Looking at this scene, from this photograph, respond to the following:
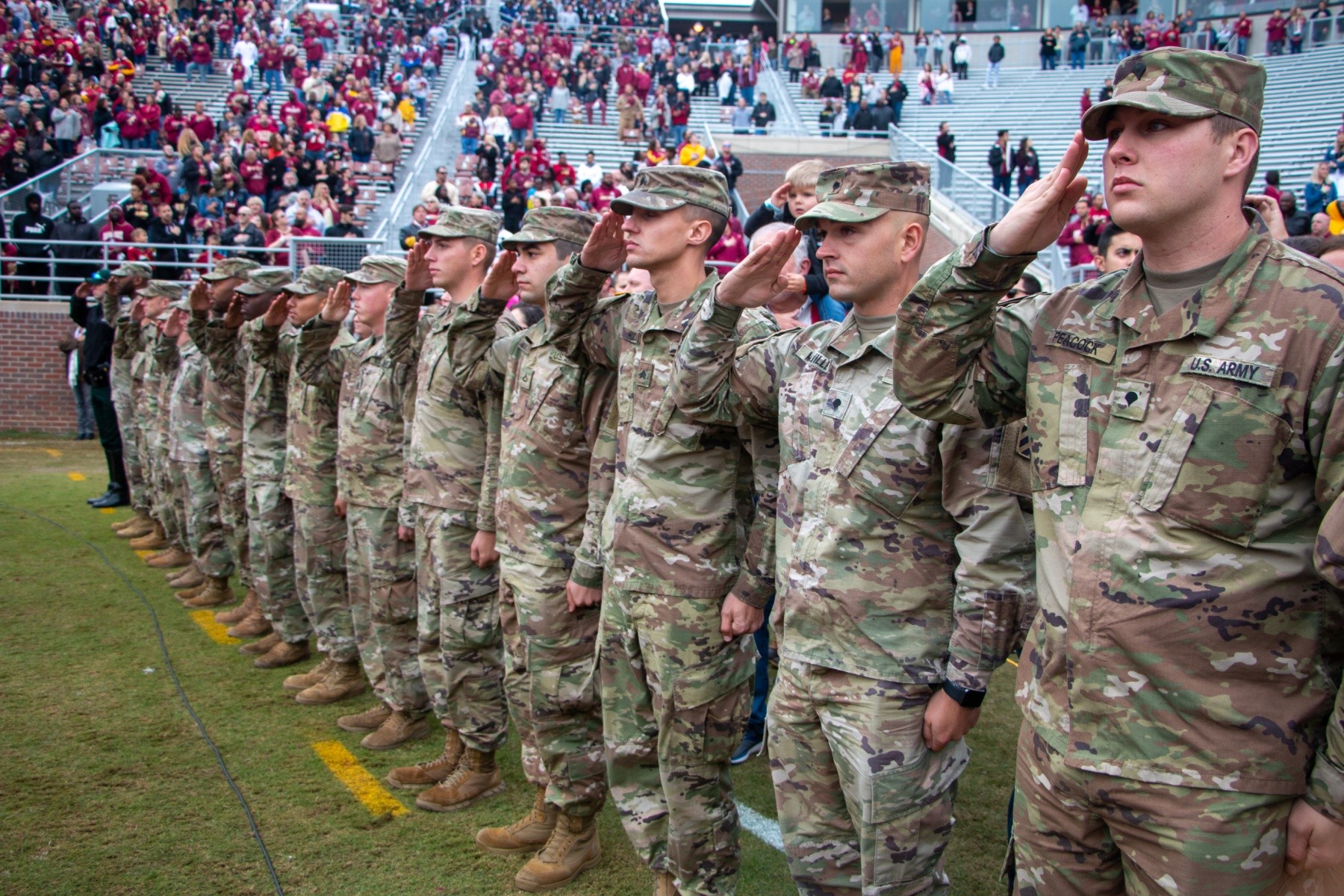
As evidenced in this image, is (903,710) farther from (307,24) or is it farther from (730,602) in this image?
(307,24)

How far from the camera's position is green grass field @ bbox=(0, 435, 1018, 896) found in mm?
3857

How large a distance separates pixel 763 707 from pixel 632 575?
7.30 ft

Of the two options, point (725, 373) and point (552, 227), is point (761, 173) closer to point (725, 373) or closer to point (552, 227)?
point (552, 227)

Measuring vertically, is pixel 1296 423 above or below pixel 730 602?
above

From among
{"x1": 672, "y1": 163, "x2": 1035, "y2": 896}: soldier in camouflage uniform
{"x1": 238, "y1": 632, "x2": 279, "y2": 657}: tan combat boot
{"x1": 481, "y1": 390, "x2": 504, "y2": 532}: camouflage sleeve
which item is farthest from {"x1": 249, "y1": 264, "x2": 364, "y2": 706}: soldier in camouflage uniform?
{"x1": 672, "y1": 163, "x2": 1035, "y2": 896}: soldier in camouflage uniform

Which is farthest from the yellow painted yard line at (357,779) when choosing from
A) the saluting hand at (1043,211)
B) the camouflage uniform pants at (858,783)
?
the saluting hand at (1043,211)

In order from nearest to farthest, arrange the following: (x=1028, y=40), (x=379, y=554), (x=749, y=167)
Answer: (x=379, y=554)
(x=749, y=167)
(x=1028, y=40)

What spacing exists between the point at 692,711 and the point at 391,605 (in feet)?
7.68

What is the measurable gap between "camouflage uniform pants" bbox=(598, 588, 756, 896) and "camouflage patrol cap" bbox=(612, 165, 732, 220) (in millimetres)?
1273

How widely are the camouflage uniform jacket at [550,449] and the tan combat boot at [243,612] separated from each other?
148 inches

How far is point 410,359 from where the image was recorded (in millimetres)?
5406

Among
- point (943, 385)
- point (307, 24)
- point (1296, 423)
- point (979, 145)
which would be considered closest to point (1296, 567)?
point (1296, 423)

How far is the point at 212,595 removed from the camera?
7.90 m

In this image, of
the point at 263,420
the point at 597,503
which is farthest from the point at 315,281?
the point at 597,503
